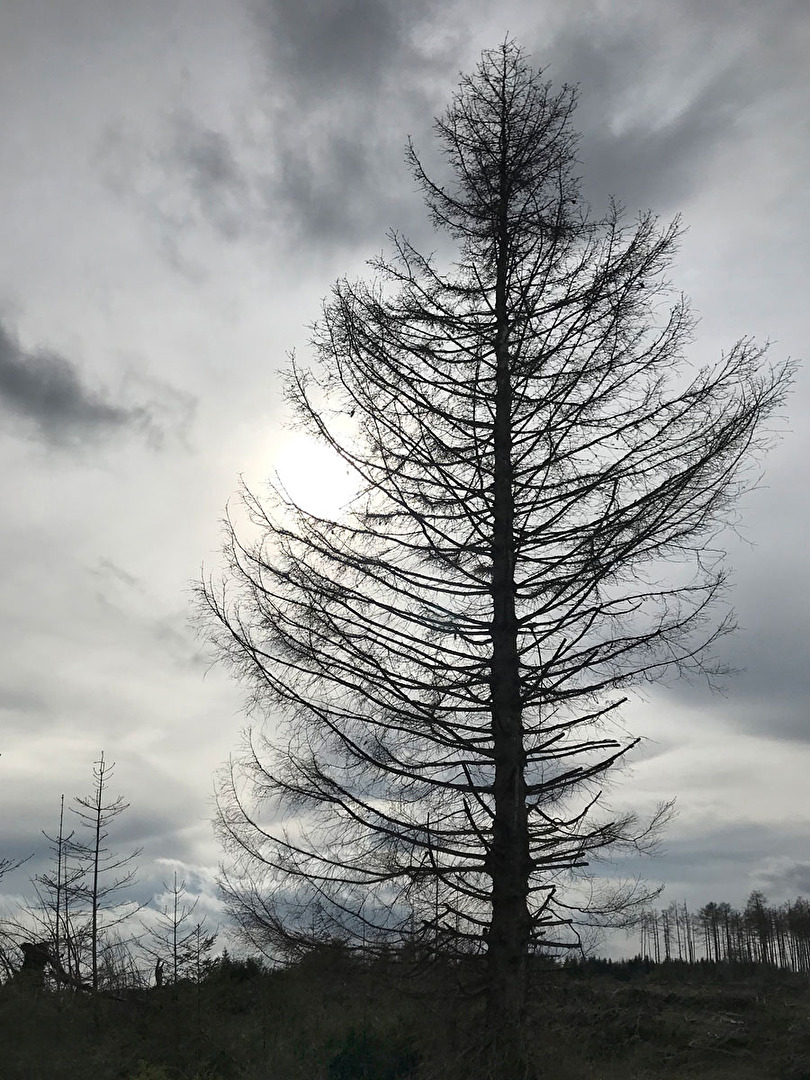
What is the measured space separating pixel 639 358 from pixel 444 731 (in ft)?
13.7

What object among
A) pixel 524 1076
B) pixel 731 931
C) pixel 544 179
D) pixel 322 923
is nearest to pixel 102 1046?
pixel 322 923

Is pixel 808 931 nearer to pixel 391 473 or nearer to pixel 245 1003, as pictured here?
pixel 245 1003

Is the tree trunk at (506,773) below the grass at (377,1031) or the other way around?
the other way around

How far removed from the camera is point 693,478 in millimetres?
7477

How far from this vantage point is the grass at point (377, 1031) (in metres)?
6.72

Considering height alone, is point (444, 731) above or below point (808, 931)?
above

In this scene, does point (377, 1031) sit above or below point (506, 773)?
below

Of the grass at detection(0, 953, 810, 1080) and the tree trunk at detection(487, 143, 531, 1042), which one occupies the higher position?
the tree trunk at detection(487, 143, 531, 1042)

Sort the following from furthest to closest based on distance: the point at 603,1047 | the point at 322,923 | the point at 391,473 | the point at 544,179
→ 1. the point at 603,1047
2. the point at 544,179
3. the point at 391,473
4. the point at 322,923

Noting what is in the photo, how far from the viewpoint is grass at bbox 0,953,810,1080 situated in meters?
6.72

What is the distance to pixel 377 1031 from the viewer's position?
9750 millimetres

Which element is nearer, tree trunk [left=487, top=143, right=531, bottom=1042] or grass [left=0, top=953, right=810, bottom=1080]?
tree trunk [left=487, top=143, right=531, bottom=1042]

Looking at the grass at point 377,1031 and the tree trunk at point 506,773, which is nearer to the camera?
the tree trunk at point 506,773

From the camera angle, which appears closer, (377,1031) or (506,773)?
(506,773)
